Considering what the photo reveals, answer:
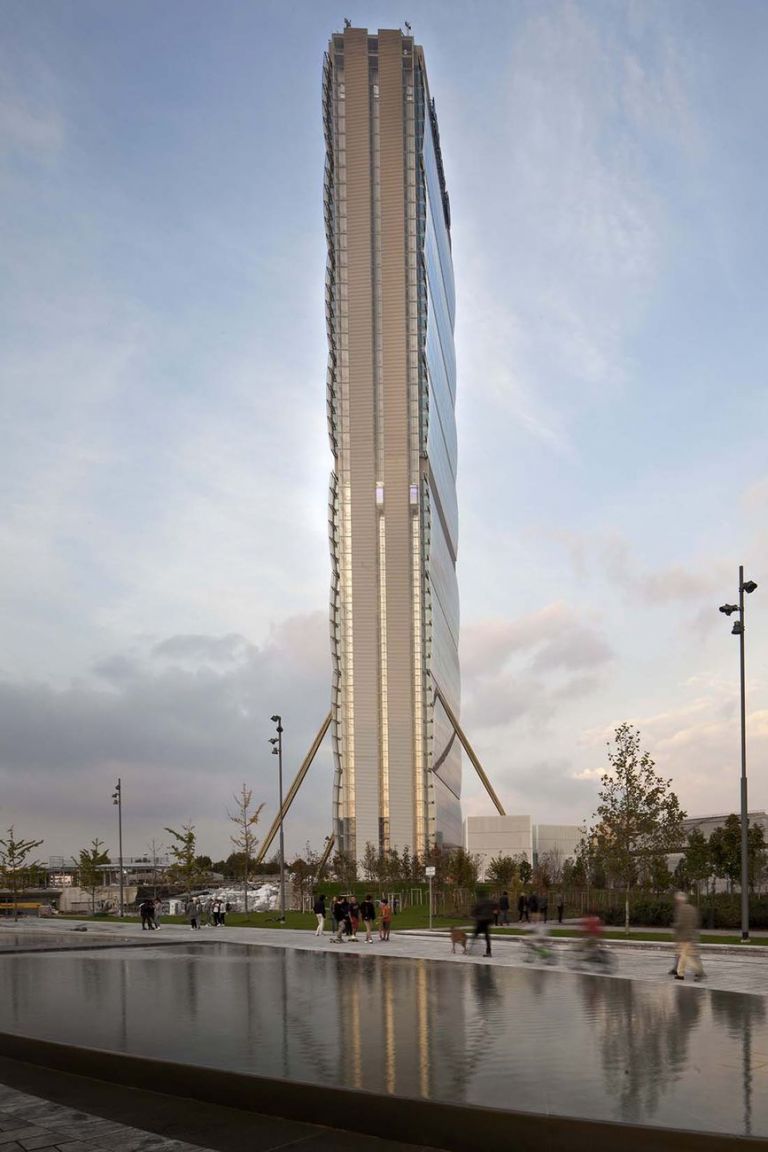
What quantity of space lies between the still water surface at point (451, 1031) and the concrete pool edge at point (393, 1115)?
0.25m

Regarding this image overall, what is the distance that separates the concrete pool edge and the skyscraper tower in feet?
342

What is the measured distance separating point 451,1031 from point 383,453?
10988cm

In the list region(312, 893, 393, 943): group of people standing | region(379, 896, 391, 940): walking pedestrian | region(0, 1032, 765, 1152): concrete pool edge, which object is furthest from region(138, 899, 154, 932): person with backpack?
region(0, 1032, 765, 1152): concrete pool edge

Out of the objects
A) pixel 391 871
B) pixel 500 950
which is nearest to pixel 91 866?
pixel 391 871

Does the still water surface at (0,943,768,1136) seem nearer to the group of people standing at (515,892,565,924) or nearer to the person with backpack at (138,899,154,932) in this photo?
the group of people standing at (515,892,565,924)

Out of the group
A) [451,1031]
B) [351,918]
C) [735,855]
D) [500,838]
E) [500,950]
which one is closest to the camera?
[451,1031]

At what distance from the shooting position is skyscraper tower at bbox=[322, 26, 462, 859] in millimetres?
116000

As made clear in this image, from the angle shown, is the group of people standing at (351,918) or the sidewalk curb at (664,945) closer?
the sidewalk curb at (664,945)

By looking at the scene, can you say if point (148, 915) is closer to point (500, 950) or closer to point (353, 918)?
point (353, 918)

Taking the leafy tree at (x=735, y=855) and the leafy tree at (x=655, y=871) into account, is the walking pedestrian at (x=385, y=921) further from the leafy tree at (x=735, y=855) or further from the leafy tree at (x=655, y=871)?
the leafy tree at (x=735, y=855)

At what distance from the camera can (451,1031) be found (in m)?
13.3

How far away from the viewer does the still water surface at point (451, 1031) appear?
30.6 feet

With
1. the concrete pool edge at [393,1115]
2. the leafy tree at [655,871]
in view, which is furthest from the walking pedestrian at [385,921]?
the concrete pool edge at [393,1115]

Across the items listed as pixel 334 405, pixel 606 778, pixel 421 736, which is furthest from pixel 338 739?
pixel 606 778
